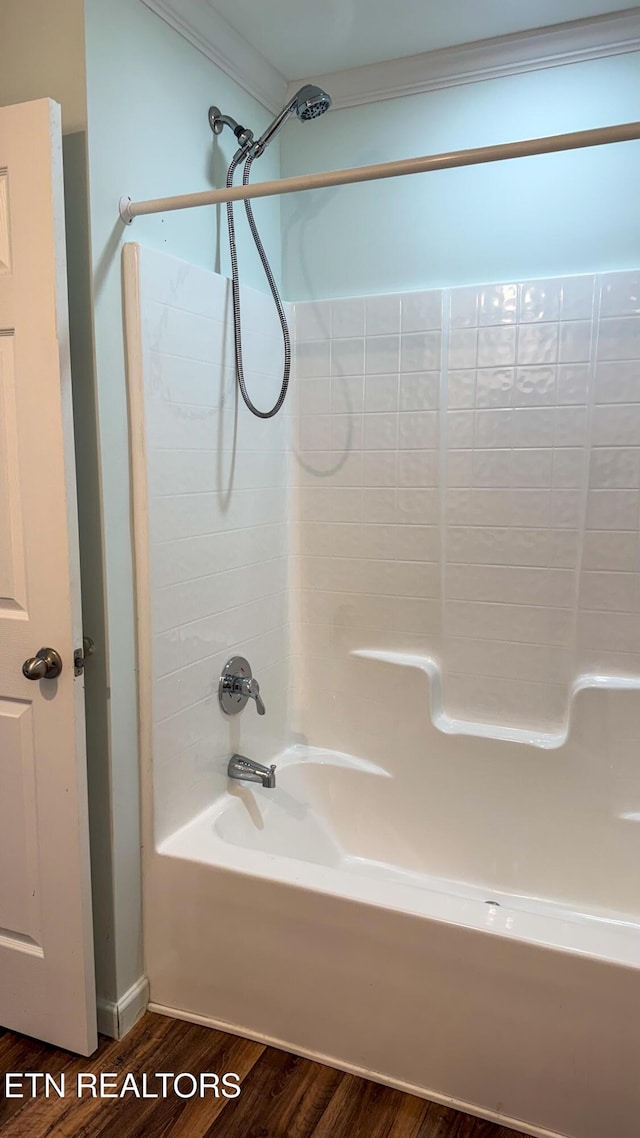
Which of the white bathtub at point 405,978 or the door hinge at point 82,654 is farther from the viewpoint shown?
the door hinge at point 82,654

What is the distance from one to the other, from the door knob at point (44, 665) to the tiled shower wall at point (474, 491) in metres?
0.95

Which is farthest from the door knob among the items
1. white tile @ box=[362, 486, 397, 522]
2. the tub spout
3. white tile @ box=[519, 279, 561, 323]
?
white tile @ box=[519, 279, 561, 323]

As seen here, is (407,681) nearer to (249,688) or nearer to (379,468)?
(249,688)

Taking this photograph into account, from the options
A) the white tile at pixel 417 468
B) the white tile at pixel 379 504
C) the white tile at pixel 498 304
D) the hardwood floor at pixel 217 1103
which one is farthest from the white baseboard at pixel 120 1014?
the white tile at pixel 498 304

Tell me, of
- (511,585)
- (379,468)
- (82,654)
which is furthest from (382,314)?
(82,654)

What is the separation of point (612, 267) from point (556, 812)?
1.44 meters

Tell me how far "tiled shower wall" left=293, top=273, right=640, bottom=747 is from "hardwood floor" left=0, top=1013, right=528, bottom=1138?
2.97 feet

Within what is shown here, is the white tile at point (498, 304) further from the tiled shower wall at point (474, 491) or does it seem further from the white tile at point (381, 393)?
the white tile at point (381, 393)

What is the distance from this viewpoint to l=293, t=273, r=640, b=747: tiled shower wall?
197 centimetres

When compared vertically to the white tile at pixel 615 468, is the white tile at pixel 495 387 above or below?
above

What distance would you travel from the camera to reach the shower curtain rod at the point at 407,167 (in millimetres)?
1289

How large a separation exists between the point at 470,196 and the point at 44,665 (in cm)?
163

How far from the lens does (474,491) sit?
2.11m

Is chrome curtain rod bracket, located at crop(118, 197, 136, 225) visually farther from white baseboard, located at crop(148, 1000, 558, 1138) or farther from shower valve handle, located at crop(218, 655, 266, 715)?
white baseboard, located at crop(148, 1000, 558, 1138)
